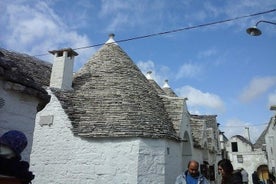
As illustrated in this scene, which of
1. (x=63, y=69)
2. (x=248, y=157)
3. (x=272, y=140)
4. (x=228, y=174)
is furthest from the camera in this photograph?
(x=248, y=157)

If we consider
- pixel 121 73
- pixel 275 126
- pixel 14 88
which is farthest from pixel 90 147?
pixel 275 126

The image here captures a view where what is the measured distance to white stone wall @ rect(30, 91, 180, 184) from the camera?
1062cm

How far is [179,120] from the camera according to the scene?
1279 cm

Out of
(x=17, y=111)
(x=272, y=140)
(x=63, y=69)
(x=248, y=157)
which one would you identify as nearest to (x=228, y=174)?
(x=17, y=111)

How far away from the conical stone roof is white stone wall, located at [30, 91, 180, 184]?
1.09 feet

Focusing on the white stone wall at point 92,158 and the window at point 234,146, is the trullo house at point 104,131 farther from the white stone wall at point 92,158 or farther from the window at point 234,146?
the window at point 234,146

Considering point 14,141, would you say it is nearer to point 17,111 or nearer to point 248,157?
point 17,111

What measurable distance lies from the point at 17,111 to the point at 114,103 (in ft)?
21.0

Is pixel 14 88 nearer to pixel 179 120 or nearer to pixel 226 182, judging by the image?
pixel 226 182

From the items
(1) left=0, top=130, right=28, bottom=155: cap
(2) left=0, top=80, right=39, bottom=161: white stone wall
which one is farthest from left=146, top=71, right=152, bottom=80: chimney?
(1) left=0, top=130, right=28, bottom=155: cap

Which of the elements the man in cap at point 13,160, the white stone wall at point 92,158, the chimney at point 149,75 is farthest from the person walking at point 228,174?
the chimney at point 149,75

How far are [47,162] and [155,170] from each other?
403 centimetres

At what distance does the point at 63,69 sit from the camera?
12.9 m

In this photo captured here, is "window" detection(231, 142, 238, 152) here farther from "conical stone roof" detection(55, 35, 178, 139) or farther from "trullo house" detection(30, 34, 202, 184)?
"conical stone roof" detection(55, 35, 178, 139)
